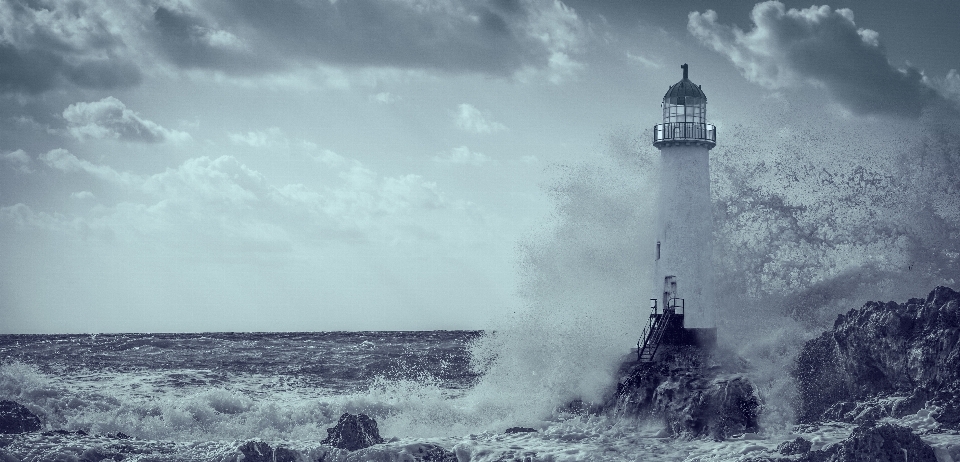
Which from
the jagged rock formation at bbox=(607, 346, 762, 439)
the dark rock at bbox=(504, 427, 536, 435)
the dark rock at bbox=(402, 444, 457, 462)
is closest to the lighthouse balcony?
the jagged rock formation at bbox=(607, 346, 762, 439)

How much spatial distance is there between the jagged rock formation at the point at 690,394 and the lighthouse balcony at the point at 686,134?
4558mm

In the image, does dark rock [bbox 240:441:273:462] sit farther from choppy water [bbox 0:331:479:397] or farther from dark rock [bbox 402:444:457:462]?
choppy water [bbox 0:331:479:397]

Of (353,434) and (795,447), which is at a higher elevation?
(795,447)

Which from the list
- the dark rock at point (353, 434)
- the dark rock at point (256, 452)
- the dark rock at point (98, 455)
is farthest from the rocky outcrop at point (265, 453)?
the dark rock at point (98, 455)

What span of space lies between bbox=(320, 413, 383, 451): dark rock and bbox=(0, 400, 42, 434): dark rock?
605 centimetres

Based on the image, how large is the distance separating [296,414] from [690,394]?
918 centimetres

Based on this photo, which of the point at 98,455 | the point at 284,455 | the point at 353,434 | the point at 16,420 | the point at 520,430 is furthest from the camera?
the point at 520,430

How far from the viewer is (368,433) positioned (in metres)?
15.6

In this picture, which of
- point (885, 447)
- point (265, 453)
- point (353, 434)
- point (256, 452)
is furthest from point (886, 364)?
point (256, 452)

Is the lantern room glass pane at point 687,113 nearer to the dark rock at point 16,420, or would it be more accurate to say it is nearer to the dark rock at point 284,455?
the dark rock at point 284,455

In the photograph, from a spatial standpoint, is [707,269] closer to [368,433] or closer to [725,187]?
[725,187]

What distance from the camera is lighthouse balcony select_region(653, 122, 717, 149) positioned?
1934cm

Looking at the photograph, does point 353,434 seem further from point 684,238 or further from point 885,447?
point 885,447

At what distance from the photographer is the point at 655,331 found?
19.3m
